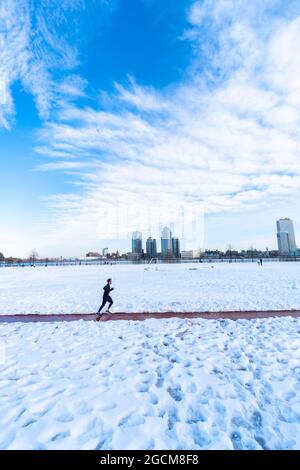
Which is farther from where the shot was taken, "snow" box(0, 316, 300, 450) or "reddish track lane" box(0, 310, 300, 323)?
"reddish track lane" box(0, 310, 300, 323)

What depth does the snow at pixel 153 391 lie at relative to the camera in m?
3.05

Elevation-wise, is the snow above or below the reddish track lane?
below

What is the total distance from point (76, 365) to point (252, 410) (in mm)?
3270

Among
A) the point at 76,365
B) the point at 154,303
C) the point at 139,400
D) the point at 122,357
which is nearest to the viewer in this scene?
the point at 139,400

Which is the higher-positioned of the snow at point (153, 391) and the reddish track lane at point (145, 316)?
the reddish track lane at point (145, 316)

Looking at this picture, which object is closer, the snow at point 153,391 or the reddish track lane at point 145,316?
the snow at point 153,391

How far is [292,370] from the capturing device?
4.59 m

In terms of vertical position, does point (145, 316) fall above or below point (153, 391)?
above

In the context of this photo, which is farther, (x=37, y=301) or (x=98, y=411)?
(x=37, y=301)

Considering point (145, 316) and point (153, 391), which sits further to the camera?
point (145, 316)

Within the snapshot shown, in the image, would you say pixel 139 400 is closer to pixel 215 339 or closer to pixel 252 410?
pixel 252 410

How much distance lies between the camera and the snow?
3.05 metres

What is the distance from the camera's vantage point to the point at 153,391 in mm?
4020
